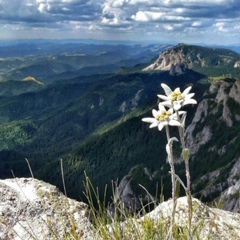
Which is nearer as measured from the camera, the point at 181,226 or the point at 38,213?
the point at 181,226

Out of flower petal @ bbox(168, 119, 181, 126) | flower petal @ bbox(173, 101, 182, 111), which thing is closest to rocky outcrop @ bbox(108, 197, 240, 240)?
flower petal @ bbox(168, 119, 181, 126)

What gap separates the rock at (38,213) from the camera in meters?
7.71

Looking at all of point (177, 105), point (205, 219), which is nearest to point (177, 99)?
point (177, 105)

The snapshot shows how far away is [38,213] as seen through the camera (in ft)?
27.2

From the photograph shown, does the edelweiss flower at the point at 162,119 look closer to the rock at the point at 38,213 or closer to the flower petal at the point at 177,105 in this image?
the flower petal at the point at 177,105

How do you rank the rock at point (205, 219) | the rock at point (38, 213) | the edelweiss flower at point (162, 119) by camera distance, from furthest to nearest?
the rock at point (38, 213)
the rock at point (205, 219)
the edelweiss flower at point (162, 119)

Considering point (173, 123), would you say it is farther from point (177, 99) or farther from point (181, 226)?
point (181, 226)

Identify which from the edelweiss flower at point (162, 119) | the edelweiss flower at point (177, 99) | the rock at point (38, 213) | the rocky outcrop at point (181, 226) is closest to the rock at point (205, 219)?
the rocky outcrop at point (181, 226)

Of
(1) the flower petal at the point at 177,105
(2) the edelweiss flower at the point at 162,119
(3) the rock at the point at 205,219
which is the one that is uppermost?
(1) the flower petal at the point at 177,105

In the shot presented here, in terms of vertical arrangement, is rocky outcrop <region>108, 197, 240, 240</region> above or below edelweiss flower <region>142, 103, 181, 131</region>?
below

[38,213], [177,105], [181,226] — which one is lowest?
[38,213]

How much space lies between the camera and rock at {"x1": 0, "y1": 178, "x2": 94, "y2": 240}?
771cm

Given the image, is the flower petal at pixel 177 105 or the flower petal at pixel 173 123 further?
the flower petal at pixel 177 105

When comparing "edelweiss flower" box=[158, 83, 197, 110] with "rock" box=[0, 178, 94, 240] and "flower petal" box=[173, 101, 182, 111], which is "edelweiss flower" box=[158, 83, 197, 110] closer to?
"flower petal" box=[173, 101, 182, 111]
